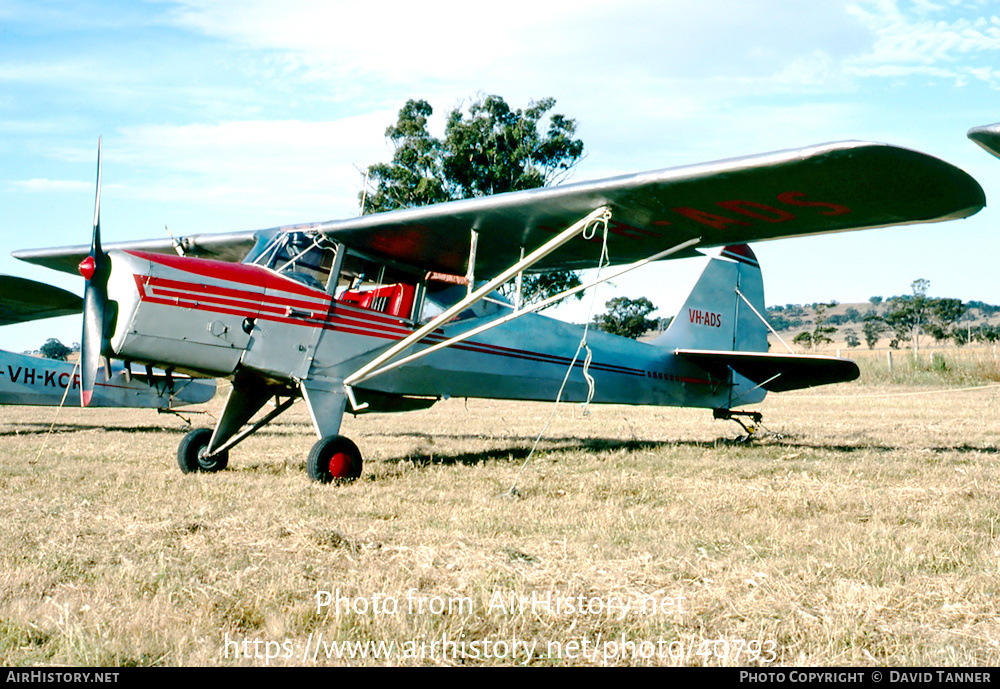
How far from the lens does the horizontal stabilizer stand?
854cm

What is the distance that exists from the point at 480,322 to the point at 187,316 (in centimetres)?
311

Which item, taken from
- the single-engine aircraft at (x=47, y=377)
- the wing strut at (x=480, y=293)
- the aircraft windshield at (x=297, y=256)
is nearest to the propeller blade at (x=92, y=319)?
the aircraft windshield at (x=297, y=256)

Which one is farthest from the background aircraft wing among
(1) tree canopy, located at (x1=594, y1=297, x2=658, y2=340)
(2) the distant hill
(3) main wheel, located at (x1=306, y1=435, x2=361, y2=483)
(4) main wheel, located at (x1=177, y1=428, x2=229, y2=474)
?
(2) the distant hill

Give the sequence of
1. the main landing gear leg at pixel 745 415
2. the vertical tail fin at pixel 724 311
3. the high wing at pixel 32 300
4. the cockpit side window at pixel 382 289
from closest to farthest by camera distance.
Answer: the cockpit side window at pixel 382 289 < the high wing at pixel 32 300 < the main landing gear leg at pixel 745 415 < the vertical tail fin at pixel 724 311

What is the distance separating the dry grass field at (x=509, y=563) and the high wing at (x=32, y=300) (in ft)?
6.39

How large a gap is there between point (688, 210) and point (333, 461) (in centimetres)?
350

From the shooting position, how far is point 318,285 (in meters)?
6.82

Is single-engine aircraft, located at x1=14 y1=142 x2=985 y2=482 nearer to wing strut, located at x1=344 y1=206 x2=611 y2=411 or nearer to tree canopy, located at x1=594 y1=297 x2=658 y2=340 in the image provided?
wing strut, located at x1=344 y1=206 x2=611 y2=411

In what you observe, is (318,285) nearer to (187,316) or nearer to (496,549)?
(187,316)

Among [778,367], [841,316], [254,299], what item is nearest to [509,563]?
[254,299]

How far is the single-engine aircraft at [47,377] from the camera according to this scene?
8461mm

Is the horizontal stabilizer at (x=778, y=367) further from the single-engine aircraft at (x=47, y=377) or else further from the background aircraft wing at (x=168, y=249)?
the single-engine aircraft at (x=47, y=377)

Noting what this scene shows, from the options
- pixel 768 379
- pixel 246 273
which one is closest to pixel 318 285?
pixel 246 273

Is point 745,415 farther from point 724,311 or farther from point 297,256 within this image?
point 297,256
